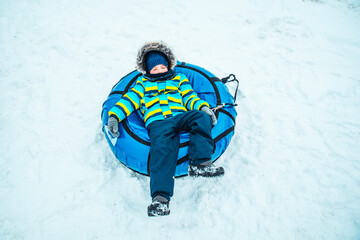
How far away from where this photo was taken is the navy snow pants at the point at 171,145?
1619 mm

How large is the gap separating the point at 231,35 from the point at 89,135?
315 cm

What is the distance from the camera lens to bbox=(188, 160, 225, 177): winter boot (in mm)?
1610

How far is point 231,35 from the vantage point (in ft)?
12.5

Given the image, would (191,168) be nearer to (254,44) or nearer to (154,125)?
(154,125)

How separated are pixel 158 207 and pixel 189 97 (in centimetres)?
116

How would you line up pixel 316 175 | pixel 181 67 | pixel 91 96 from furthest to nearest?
1. pixel 91 96
2. pixel 181 67
3. pixel 316 175

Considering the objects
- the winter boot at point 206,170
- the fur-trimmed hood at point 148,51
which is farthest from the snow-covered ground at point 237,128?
the fur-trimmed hood at point 148,51

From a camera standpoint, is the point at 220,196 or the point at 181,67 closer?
the point at 220,196

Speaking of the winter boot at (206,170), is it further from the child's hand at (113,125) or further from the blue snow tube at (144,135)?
the child's hand at (113,125)

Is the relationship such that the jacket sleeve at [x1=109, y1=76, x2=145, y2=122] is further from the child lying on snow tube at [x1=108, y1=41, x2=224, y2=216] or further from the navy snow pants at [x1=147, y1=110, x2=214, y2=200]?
the navy snow pants at [x1=147, y1=110, x2=214, y2=200]

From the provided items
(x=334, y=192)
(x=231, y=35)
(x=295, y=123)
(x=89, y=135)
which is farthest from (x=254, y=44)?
(x=89, y=135)

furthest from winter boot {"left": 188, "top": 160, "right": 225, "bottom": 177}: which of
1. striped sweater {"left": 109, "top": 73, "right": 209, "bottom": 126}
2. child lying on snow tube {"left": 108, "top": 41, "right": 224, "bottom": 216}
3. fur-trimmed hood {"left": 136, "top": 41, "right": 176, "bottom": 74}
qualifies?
fur-trimmed hood {"left": 136, "top": 41, "right": 176, "bottom": 74}

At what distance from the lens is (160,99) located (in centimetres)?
211

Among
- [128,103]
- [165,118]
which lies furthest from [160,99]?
[128,103]
